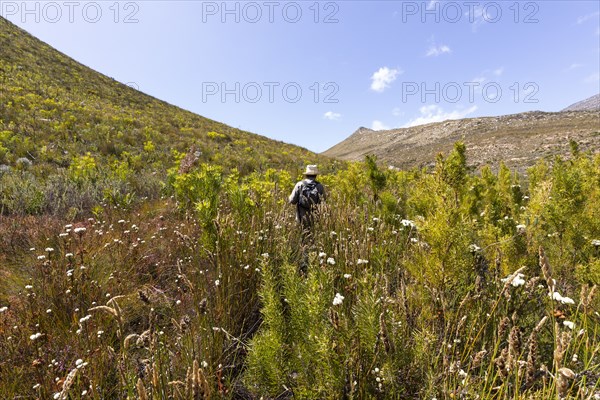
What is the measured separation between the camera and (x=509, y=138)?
27250 millimetres

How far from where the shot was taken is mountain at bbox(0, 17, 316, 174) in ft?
35.7

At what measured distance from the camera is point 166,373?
1.84 meters

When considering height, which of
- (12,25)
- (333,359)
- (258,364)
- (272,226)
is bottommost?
(258,364)

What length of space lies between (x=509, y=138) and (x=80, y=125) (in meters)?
31.6

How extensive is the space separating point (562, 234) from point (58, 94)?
22.0 meters

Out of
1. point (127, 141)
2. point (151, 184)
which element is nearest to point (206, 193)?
point (151, 184)

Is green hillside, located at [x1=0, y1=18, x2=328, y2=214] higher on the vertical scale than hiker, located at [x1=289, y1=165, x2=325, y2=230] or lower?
higher

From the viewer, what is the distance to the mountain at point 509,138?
69.0 feet

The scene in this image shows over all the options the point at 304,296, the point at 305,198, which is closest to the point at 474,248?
the point at 304,296

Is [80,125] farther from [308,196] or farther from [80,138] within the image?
[308,196]

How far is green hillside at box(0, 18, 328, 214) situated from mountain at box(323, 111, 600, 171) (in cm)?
1446

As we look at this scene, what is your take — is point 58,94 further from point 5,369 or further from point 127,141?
point 5,369

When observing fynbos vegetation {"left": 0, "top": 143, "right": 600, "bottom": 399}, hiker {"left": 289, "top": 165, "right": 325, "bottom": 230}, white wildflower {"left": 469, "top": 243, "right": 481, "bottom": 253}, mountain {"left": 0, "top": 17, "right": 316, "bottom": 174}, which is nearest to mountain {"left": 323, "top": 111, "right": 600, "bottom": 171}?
hiker {"left": 289, "top": 165, "right": 325, "bottom": 230}

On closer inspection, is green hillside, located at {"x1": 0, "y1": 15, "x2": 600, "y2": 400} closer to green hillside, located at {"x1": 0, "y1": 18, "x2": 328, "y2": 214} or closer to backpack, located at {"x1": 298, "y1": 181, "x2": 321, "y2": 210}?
green hillside, located at {"x1": 0, "y1": 18, "x2": 328, "y2": 214}
